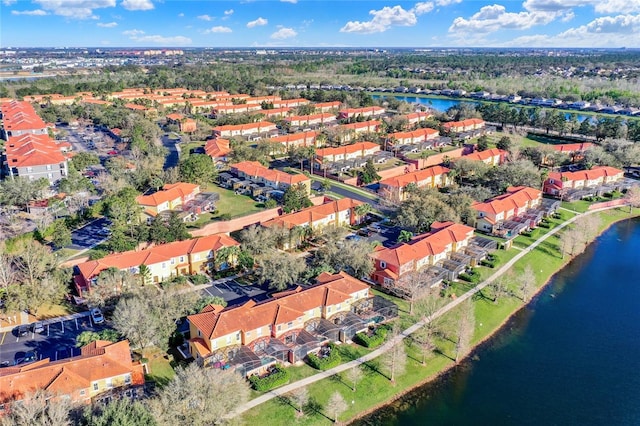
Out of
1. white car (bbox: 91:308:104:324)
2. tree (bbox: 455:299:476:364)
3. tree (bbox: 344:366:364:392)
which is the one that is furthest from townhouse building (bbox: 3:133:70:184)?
tree (bbox: 455:299:476:364)

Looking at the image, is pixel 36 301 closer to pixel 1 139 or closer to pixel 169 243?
pixel 169 243

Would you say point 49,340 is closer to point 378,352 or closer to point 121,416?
A: point 121,416

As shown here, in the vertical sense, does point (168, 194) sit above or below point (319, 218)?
above

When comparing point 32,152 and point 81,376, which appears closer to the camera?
point 81,376

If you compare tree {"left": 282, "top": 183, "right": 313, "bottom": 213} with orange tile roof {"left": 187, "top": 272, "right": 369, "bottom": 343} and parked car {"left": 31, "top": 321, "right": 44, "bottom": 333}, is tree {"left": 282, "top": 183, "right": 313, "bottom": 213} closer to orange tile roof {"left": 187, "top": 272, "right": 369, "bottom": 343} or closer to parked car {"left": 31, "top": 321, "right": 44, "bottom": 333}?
orange tile roof {"left": 187, "top": 272, "right": 369, "bottom": 343}

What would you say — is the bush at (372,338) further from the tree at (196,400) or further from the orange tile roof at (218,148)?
the orange tile roof at (218,148)

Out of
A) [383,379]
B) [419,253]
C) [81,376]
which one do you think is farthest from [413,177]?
[81,376]
